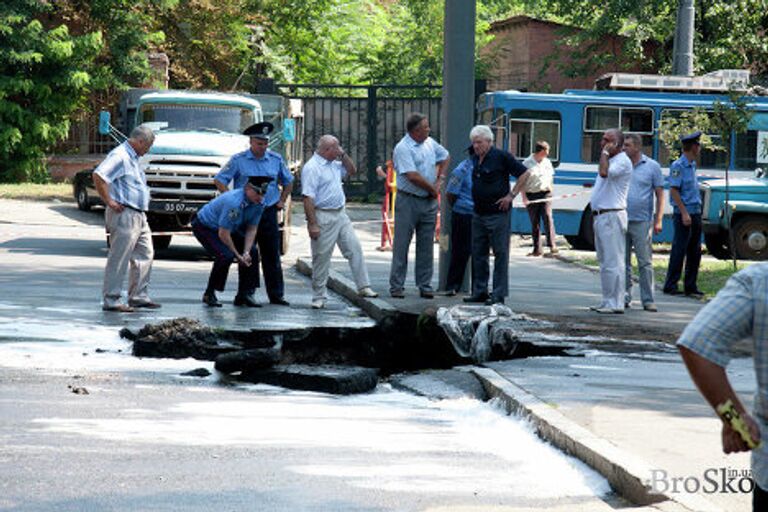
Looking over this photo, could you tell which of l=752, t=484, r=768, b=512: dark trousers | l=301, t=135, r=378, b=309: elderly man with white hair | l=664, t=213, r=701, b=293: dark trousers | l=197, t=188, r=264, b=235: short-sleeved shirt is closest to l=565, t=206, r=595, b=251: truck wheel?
l=664, t=213, r=701, b=293: dark trousers

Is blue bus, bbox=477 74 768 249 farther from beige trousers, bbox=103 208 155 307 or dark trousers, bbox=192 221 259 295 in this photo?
beige trousers, bbox=103 208 155 307

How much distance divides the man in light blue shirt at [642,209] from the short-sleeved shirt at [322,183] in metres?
3.17

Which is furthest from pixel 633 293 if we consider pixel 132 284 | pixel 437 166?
pixel 132 284

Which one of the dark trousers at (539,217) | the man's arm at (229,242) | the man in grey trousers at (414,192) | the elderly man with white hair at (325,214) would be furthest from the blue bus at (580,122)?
the man's arm at (229,242)

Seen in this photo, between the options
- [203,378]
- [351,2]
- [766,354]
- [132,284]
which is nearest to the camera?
[766,354]

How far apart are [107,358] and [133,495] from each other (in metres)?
4.88

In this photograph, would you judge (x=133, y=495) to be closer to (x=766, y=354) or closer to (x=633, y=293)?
(x=766, y=354)

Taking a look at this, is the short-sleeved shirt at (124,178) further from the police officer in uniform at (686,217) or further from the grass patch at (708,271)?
the grass patch at (708,271)

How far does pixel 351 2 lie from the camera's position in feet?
139

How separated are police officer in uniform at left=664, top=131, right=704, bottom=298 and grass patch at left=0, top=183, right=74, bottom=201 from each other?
17546mm

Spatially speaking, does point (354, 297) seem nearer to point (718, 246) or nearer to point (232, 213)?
point (232, 213)

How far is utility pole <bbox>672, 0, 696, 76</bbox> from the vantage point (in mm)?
24531

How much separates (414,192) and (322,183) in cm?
107

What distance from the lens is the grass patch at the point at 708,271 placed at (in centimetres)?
1977
